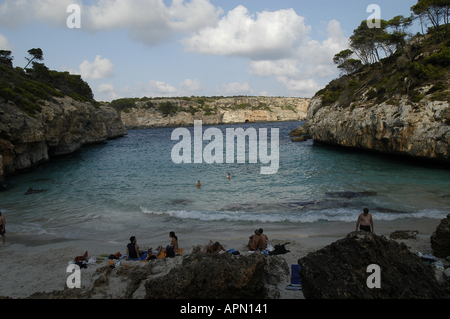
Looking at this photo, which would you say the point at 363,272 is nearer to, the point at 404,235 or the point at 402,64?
the point at 404,235

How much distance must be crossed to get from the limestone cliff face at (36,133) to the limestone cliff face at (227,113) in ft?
217

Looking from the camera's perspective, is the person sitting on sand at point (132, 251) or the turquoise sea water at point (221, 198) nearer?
the person sitting on sand at point (132, 251)

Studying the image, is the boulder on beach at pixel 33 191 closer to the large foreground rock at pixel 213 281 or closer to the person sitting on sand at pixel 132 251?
the person sitting on sand at pixel 132 251

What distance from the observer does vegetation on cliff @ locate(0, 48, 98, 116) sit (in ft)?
68.0

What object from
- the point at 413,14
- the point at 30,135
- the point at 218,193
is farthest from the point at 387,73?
the point at 30,135

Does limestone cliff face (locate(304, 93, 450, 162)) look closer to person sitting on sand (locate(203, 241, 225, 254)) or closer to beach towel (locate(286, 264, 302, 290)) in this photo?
beach towel (locate(286, 264, 302, 290))

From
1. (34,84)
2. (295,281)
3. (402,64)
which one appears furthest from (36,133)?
(402,64)

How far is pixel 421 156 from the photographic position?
16.4m

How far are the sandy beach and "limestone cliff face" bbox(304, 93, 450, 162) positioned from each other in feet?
33.0

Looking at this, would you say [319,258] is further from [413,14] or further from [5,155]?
[413,14]

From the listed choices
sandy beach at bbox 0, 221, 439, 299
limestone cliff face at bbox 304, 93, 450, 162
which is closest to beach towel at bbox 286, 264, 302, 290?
sandy beach at bbox 0, 221, 439, 299

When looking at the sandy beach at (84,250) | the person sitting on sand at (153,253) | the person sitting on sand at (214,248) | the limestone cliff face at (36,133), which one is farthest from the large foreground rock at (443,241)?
the limestone cliff face at (36,133)

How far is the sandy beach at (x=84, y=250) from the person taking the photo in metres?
5.50

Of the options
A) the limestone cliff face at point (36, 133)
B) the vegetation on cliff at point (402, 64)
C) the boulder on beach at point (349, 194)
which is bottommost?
the boulder on beach at point (349, 194)
